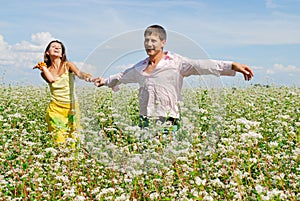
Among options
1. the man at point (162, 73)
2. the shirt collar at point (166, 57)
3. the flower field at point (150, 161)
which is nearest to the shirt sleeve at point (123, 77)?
the man at point (162, 73)

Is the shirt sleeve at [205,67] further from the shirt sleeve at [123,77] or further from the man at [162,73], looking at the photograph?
the shirt sleeve at [123,77]

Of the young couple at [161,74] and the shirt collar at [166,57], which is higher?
the shirt collar at [166,57]

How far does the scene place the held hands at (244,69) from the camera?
5.05 meters

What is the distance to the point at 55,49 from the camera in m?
7.36

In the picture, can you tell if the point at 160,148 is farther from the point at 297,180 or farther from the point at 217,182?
the point at 297,180

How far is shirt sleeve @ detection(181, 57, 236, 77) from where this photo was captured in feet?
16.9

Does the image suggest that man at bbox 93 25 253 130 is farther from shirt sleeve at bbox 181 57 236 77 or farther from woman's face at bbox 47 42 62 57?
woman's face at bbox 47 42 62 57

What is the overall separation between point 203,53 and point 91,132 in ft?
4.81

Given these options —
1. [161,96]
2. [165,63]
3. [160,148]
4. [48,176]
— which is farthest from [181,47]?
[48,176]

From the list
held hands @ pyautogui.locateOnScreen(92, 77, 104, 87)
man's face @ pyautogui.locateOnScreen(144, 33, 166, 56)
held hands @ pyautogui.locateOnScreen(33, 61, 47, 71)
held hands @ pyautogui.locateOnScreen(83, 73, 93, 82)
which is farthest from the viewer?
held hands @ pyautogui.locateOnScreen(33, 61, 47, 71)

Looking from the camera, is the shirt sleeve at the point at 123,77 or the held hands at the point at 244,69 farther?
the shirt sleeve at the point at 123,77

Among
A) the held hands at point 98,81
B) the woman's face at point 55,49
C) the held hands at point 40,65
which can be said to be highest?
the woman's face at point 55,49

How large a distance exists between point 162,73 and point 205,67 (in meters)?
0.47

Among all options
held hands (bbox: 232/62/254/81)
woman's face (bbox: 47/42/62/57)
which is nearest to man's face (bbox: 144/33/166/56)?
held hands (bbox: 232/62/254/81)
